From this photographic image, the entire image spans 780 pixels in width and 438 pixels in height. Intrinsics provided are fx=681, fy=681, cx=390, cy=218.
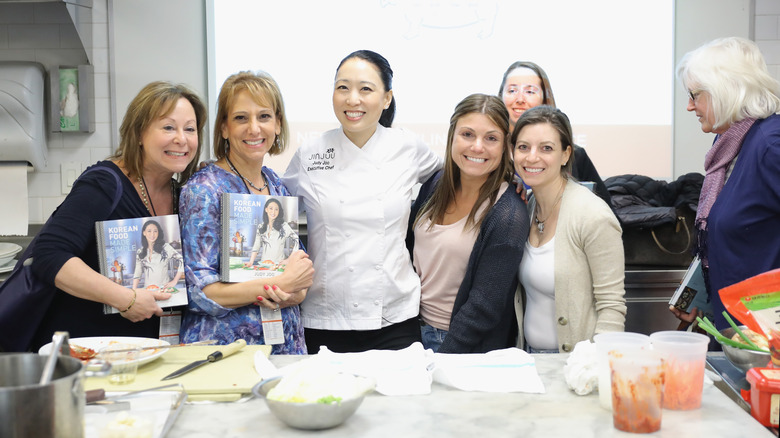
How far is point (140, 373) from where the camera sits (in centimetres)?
144

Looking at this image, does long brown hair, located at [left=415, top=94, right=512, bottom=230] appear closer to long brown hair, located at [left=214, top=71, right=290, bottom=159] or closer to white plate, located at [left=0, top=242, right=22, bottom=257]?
long brown hair, located at [left=214, top=71, right=290, bottom=159]

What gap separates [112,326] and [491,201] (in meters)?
1.18

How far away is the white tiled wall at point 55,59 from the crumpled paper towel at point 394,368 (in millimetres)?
2477

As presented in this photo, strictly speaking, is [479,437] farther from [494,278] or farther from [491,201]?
[491,201]

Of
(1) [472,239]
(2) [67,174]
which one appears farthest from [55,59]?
(1) [472,239]

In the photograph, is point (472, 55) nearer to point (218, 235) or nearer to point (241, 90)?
point (241, 90)

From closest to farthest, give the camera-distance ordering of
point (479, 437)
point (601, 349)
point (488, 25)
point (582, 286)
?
point (479, 437)
point (601, 349)
point (582, 286)
point (488, 25)

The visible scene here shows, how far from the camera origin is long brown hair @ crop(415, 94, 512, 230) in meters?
2.17

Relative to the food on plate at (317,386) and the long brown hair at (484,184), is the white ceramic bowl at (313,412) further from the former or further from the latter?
the long brown hair at (484,184)

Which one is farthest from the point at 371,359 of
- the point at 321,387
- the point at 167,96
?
the point at 167,96

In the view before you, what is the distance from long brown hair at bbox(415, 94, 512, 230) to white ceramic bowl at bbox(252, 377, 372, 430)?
42.4 inches

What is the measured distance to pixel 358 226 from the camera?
2.18 meters

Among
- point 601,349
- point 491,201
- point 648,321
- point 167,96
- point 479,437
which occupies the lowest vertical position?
point 648,321

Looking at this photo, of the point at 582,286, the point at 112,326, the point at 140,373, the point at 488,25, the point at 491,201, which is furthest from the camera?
the point at 488,25
